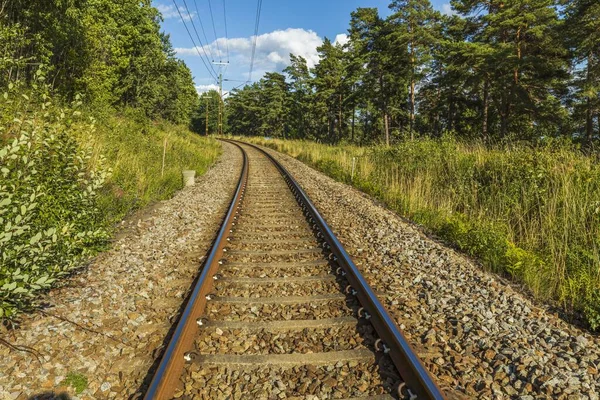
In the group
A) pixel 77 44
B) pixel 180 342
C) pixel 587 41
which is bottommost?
pixel 180 342

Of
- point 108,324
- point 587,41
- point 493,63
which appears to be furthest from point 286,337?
point 493,63

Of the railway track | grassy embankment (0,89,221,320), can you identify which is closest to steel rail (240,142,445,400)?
the railway track

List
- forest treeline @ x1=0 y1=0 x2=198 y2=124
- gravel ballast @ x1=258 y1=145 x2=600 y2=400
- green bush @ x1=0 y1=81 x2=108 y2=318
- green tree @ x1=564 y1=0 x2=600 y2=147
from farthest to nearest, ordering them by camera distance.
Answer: green tree @ x1=564 y1=0 x2=600 y2=147 → forest treeline @ x1=0 y1=0 x2=198 y2=124 → green bush @ x1=0 y1=81 x2=108 y2=318 → gravel ballast @ x1=258 y1=145 x2=600 y2=400

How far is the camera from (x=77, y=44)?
13047 millimetres

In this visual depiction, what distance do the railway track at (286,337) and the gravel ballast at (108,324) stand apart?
0.31m

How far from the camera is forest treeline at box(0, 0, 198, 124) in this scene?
1053 centimetres

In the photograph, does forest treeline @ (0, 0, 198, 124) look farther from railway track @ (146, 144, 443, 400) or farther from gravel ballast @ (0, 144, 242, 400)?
railway track @ (146, 144, 443, 400)

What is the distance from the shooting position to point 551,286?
Answer: 433 cm

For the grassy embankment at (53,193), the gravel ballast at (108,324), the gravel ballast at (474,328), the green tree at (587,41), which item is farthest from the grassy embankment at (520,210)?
the green tree at (587,41)

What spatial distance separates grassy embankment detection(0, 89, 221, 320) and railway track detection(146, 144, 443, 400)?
4.42 feet

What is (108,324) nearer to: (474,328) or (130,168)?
(474,328)

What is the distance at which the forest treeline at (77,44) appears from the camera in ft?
34.6

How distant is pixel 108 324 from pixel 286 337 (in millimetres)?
1699

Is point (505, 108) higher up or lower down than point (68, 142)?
higher up
